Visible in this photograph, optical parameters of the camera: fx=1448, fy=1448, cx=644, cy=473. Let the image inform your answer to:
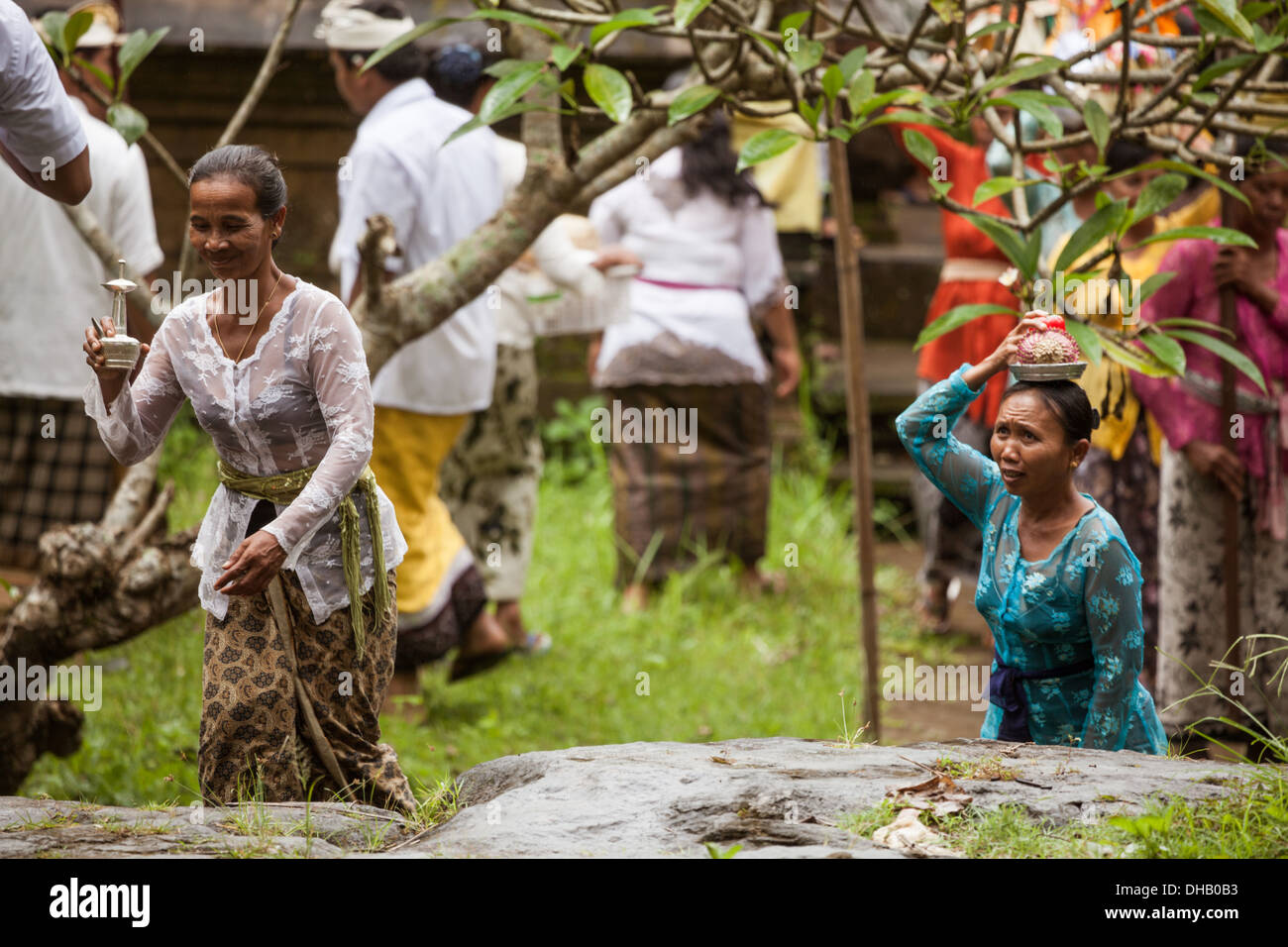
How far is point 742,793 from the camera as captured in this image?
2500 millimetres

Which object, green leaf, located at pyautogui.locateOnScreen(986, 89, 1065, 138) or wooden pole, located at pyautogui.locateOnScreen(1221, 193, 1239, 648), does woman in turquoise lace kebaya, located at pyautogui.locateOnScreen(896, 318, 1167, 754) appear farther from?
wooden pole, located at pyautogui.locateOnScreen(1221, 193, 1239, 648)

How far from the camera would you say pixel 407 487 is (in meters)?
5.10

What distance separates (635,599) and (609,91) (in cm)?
379

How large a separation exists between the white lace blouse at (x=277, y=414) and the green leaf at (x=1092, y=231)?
1.56 m

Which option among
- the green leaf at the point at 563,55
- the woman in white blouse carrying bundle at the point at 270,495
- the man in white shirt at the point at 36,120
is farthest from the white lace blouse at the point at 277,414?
the green leaf at the point at 563,55

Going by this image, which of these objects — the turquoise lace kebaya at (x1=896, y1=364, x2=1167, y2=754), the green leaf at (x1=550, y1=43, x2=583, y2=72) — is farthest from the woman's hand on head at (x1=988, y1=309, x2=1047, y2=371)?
the green leaf at (x1=550, y1=43, x2=583, y2=72)

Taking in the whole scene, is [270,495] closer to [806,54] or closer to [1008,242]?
[806,54]

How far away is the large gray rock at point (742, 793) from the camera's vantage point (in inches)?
92.6

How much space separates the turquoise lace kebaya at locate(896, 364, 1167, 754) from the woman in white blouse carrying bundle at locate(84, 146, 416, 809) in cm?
117

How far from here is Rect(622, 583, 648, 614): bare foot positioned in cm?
655

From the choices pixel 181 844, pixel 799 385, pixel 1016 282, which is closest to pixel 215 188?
pixel 181 844

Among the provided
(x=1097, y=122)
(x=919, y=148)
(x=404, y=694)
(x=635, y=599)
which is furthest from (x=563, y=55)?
(x=635, y=599)

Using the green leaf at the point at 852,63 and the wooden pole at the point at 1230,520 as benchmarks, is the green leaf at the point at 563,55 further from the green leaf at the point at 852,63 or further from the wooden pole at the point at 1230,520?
the wooden pole at the point at 1230,520

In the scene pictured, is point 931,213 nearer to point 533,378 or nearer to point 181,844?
point 533,378
